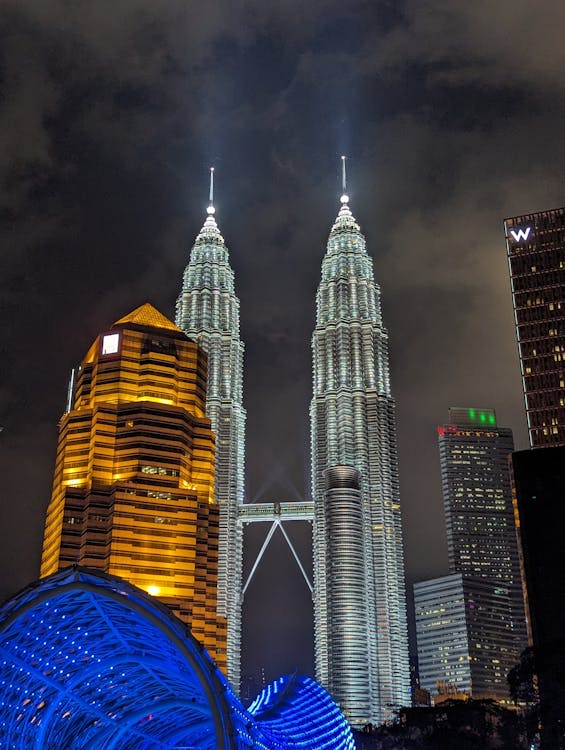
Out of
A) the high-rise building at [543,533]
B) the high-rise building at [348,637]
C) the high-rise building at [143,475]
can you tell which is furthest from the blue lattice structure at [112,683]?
the high-rise building at [348,637]

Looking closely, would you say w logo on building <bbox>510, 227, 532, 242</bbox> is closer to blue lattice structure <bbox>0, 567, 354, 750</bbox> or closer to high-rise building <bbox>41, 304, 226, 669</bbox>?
high-rise building <bbox>41, 304, 226, 669</bbox>

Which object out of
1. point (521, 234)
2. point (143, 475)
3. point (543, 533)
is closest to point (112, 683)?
point (543, 533)

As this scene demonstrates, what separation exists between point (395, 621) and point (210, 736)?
146m

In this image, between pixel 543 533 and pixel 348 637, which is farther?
pixel 348 637

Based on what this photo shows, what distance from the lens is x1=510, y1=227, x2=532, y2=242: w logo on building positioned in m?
161

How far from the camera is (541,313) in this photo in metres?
155

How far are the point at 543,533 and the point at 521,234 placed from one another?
8908cm

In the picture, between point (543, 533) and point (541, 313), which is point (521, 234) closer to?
point (541, 313)

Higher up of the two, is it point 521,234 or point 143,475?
point 521,234

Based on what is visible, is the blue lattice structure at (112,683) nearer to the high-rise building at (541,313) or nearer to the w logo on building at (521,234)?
the high-rise building at (541,313)

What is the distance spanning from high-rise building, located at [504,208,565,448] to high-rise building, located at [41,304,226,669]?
2083 inches

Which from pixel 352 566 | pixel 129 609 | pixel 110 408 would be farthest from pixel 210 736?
pixel 352 566

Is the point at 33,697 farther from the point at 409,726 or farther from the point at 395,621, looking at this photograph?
the point at 395,621

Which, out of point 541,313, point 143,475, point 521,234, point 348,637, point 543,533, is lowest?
point 543,533
